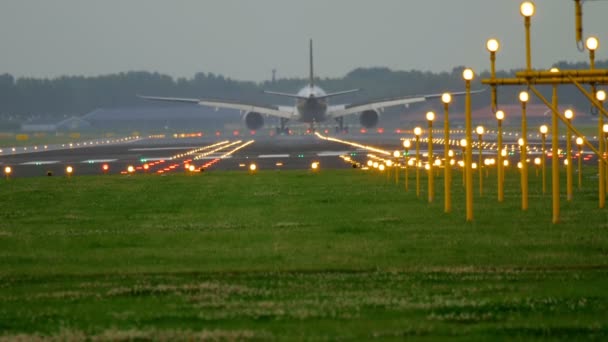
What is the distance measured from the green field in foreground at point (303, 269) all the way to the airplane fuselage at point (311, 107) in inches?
2953

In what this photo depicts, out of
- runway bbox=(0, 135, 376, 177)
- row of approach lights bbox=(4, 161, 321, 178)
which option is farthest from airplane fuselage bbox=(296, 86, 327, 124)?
row of approach lights bbox=(4, 161, 321, 178)

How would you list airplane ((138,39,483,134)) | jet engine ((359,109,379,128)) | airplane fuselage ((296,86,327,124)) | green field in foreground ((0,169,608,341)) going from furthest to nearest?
jet engine ((359,109,379,128))
airplane ((138,39,483,134))
airplane fuselage ((296,86,327,124))
green field in foreground ((0,169,608,341))

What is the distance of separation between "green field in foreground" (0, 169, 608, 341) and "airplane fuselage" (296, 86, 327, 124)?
246ft

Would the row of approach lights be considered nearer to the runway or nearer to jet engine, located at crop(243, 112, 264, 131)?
the runway

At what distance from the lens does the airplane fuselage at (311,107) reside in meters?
105

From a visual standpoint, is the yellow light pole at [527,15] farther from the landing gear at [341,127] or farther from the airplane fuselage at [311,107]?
the landing gear at [341,127]

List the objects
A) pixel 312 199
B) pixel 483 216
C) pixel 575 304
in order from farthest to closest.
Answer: pixel 312 199 < pixel 483 216 < pixel 575 304

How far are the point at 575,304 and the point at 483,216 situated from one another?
36.6ft

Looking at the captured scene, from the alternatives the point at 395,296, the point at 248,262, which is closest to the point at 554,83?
the point at 248,262

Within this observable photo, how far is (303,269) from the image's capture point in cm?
1570

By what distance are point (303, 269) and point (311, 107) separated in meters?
89.5

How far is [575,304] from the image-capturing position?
39.8ft

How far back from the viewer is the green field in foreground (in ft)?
36.9

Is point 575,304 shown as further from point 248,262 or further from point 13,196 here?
point 13,196
